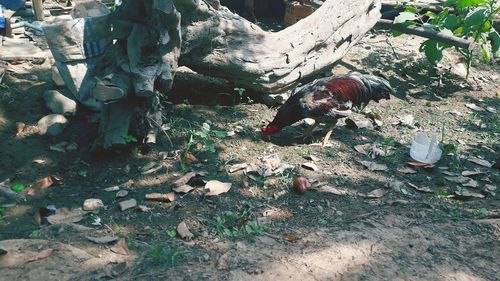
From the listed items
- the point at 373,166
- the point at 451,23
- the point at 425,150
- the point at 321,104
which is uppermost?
the point at 451,23

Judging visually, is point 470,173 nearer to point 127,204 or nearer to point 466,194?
point 466,194

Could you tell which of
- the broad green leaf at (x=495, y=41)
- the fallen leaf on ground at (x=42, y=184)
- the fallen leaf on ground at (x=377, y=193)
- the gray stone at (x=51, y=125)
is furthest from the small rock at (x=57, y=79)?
the broad green leaf at (x=495, y=41)

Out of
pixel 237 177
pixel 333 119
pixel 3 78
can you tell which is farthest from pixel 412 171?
pixel 3 78

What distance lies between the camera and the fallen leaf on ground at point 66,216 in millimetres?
3336

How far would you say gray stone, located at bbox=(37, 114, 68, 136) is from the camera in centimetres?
442

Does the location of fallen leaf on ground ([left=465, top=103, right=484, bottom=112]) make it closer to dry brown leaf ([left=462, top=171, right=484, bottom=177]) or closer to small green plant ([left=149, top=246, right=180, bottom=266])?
dry brown leaf ([left=462, top=171, right=484, bottom=177])

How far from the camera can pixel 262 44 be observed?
4.94 meters

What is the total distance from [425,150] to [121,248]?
2861mm

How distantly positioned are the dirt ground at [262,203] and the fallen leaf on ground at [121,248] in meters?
0.01

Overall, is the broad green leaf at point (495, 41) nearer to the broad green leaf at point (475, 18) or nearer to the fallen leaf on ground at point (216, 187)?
the broad green leaf at point (475, 18)

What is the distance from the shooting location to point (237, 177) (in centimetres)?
407

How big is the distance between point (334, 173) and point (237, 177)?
835 millimetres

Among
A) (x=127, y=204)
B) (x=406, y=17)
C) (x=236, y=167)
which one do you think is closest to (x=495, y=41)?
(x=406, y=17)

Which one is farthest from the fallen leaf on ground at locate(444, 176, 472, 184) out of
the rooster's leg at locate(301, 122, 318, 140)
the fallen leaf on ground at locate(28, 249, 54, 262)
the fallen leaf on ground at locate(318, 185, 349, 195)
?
the fallen leaf on ground at locate(28, 249, 54, 262)
